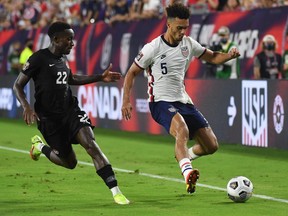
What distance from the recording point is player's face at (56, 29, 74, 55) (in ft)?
35.6

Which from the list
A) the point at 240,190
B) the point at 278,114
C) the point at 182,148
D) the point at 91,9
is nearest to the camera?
the point at 240,190

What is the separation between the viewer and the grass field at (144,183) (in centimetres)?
1027

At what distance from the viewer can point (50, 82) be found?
1108 centimetres

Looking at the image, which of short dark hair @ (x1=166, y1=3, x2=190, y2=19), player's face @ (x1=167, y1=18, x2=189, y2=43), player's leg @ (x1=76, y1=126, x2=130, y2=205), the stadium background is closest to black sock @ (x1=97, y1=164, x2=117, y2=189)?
player's leg @ (x1=76, y1=126, x2=130, y2=205)

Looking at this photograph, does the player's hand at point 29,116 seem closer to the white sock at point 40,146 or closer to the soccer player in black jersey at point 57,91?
the soccer player in black jersey at point 57,91

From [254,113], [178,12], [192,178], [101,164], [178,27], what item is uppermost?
[178,12]

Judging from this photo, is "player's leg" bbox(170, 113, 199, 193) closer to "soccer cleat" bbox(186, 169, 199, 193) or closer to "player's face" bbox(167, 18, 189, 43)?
"soccer cleat" bbox(186, 169, 199, 193)

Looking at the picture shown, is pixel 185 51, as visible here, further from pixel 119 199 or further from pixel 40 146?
pixel 40 146

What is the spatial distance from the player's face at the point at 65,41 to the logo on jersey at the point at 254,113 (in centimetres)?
701

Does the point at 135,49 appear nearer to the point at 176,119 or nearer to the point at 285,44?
the point at 285,44

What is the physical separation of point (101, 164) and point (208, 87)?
9.12m

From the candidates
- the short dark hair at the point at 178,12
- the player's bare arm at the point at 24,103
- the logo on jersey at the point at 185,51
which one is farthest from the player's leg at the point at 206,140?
the player's bare arm at the point at 24,103

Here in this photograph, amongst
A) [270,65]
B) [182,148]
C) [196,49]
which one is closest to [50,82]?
[182,148]

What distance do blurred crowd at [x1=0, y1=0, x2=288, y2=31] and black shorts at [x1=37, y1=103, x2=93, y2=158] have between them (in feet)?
32.5
